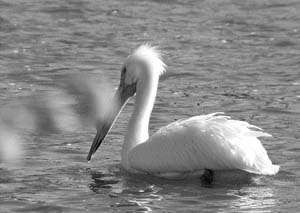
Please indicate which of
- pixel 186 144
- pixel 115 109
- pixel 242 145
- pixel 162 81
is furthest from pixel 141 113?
pixel 162 81

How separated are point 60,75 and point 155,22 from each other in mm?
3142

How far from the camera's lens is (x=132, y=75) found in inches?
414

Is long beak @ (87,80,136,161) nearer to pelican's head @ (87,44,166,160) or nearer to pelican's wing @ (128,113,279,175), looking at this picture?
pelican's head @ (87,44,166,160)

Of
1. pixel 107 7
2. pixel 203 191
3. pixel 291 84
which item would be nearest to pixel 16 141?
pixel 203 191

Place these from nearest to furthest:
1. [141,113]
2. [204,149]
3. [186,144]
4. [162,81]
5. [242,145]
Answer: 1. [242,145]
2. [204,149]
3. [186,144]
4. [141,113]
5. [162,81]

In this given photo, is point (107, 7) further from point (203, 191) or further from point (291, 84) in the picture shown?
point (203, 191)

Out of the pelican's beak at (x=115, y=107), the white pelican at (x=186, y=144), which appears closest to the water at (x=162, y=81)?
the white pelican at (x=186, y=144)

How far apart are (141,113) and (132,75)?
1.26 feet

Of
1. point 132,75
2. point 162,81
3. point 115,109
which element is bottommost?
point 162,81

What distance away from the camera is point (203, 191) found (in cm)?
928

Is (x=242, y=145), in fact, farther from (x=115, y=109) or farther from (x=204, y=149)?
A: (x=115, y=109)

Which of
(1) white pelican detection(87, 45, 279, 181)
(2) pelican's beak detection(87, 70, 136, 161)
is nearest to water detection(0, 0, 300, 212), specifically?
(1) white pelican detection(87, 45, 279, 181)

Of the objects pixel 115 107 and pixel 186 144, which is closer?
pixel 186 144

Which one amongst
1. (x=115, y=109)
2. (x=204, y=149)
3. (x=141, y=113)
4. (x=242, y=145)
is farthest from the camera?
(x=115, y=109)
